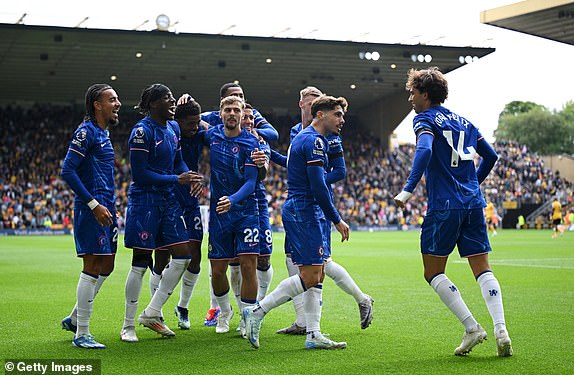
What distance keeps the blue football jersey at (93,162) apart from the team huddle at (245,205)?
11 millimetres

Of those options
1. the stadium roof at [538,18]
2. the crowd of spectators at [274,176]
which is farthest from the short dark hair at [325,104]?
the crowd of spectators at [274,176]

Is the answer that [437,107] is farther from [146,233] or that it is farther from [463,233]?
[146,233]

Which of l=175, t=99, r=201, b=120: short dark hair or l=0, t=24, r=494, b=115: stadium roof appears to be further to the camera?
l=0, t=24, r=494, b=115: stadium roof

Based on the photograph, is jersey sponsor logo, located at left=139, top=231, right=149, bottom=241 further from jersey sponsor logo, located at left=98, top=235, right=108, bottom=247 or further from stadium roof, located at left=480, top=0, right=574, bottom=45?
stadium roof, located at left=480, top=0, right=574, bottom=45

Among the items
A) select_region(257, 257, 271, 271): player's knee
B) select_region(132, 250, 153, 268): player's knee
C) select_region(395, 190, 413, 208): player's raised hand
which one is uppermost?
select_region(395, 190, 413, 208): player's raised hand

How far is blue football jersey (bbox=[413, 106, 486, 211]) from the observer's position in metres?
7.01

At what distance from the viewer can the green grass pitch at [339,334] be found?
21.2 feet

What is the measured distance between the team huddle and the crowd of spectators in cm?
3363

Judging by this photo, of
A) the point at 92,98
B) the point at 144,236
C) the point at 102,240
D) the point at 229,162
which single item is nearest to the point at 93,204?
the point at 102,240

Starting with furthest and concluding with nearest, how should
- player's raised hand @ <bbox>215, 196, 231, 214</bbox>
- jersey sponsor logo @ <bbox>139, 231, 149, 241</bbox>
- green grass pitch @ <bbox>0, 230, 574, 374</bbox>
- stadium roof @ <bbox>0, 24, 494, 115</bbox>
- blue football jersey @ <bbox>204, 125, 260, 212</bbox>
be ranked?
stadium roof @ <bbox>0, 24, 494, 115</bbox>
blue football jersey @ <bbox>204, 125, 260, 212</bbox>
jersey sponsor logo @ <bbox>139, 231, 149, 241</bbox>
player's raised hand @ <bbox>215, 196, 231, 214</bbox>
green grass pitch @ <bbox>0, 230, 574, 374</bbox>

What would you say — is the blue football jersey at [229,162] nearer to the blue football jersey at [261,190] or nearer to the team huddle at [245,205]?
the team huddle at [245,205]

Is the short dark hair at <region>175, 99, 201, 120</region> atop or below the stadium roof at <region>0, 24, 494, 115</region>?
below

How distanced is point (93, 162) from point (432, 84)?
3233mm

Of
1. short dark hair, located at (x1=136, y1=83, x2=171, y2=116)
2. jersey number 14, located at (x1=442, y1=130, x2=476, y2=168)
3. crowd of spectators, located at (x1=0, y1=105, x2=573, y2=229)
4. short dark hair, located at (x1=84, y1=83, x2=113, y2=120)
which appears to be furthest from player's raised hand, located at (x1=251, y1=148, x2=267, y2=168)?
crowd of spectators, located at (x1=0, y1=105, x2=573, y2=229)
